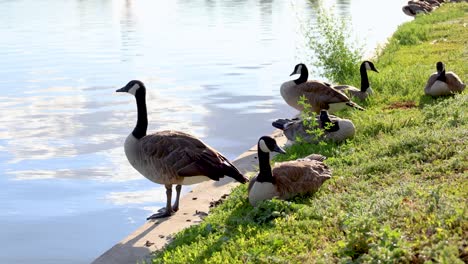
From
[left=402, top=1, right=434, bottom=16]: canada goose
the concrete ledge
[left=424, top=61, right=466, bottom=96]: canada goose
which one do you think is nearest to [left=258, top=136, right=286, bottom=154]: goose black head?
the concrete ledge

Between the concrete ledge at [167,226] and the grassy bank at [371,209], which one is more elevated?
the grassy bank at [371,209]

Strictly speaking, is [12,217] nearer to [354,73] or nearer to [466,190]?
[466,190]

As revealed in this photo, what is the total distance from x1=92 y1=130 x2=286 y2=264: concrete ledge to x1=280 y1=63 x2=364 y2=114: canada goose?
2.18 m

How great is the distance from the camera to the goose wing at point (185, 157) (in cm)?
1069

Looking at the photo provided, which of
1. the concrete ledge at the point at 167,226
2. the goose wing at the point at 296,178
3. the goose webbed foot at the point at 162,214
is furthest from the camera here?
the goose webbed foot at the point at 162,214

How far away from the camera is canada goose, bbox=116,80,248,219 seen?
1070 cm

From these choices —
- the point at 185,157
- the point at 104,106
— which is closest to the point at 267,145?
the point at 185,157

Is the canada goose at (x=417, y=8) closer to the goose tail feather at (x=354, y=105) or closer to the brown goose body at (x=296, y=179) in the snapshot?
the goose tail feather at (x=354, y=105)

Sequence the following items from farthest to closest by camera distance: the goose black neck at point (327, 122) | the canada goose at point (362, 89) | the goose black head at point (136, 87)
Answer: the canada goose at point (362, 89), the goose black neck at point (327, 122), the goose black head at point (136, 87)

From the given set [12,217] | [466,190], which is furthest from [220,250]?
[12,217]

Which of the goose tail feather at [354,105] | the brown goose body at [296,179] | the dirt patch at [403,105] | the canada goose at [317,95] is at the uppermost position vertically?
the brown goose body at [296,179]

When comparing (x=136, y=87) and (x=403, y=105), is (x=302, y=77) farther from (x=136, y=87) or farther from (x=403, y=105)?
(x=136, y=87)

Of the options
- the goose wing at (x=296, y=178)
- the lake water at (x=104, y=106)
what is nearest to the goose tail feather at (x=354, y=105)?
the lake water at (x=104, y=106)

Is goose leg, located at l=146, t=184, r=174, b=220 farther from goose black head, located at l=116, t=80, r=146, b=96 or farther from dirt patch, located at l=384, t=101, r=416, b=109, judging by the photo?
dirt patch, located at l=384, t=101, r=416, b=109
